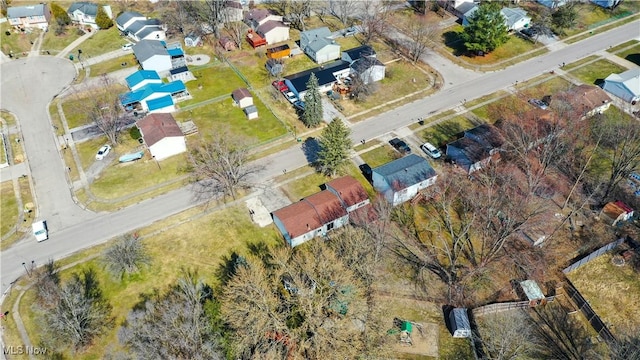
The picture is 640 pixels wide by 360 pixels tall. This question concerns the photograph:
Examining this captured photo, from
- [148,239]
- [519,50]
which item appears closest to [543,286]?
[148,239]

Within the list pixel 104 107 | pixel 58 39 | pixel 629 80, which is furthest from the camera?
pixel 58 39

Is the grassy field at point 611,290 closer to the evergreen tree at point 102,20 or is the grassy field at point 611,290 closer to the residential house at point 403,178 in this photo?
the residential house at point 403,178

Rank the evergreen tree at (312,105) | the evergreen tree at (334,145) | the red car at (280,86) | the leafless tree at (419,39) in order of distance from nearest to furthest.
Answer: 1. the evergreen tree at (334,145)
2. the evergreen tree at (312,105)
3. the red car at (280,86)
4. the leafless tree at (419,39)

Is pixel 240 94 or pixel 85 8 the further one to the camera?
pixel 85 8

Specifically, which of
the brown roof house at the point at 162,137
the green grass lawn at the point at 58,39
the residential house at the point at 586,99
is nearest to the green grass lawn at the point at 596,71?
the residential house at the point at 586,99

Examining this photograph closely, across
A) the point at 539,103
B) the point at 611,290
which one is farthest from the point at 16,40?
the point at 611,290

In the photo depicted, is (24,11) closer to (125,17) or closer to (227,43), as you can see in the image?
(125,17)
